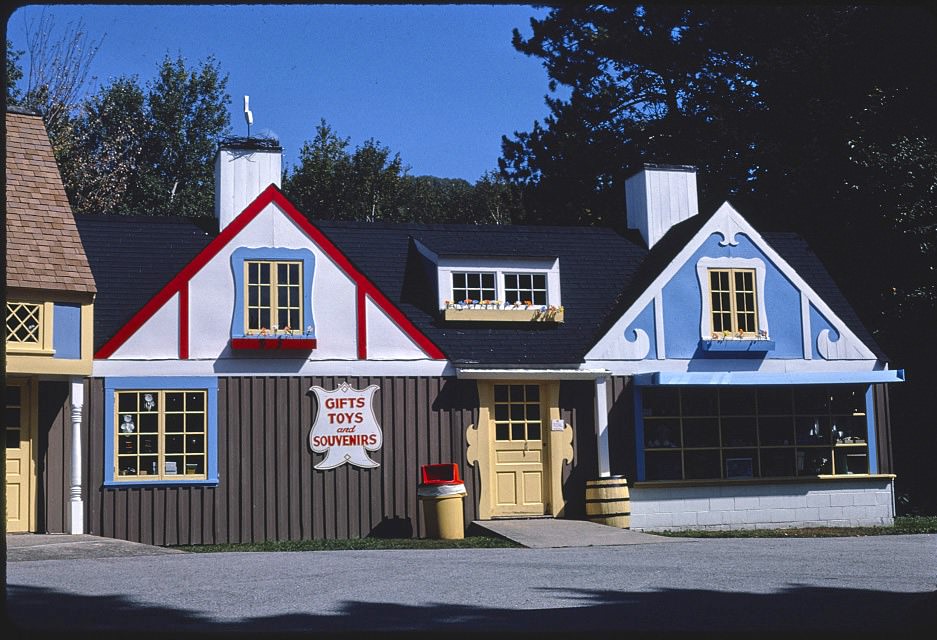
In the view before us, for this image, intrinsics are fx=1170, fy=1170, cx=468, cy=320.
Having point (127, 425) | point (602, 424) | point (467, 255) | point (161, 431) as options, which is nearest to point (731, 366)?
point (602, 424)

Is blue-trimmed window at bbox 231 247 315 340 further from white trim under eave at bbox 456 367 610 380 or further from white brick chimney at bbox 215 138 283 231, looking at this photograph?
white trim under eave at bbox 456 367 610 380

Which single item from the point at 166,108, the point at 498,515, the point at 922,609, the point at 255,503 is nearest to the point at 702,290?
the point at 498,515

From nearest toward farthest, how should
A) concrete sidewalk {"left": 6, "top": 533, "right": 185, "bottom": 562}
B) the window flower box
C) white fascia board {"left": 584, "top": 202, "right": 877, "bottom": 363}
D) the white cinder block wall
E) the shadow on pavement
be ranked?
the shadow on pavement → concrete sidewalk {"left": 6, "top": 533, "right": 185, "bottom": 562} → the window flower box → the white cinder block wall → white fascia board {"left": 584, "top": 202, "right": 877, "bottom": 363}

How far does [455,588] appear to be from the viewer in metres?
10.5

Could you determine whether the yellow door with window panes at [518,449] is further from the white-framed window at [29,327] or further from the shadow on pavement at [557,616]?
the shadow on pavement at [557,616]

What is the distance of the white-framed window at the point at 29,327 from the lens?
53.4 ft

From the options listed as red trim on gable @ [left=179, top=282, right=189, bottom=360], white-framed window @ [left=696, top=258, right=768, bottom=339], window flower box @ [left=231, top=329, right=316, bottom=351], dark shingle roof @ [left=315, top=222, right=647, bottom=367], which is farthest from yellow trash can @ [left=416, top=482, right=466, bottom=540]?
white-framed window @ [left=696, top=258, right=768, bottom=339]

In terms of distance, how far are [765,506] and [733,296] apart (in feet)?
12.1

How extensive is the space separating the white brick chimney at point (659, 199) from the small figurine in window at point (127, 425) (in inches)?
407

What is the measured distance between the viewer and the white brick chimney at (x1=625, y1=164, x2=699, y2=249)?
22.8 m

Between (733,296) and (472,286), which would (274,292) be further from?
(733,296)

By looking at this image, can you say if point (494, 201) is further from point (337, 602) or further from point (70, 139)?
point (337, 602)

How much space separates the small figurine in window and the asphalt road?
4078 mm

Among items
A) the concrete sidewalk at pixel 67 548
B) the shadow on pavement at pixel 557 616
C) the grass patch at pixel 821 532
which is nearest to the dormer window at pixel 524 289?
the grass patch at pixel 821 532
